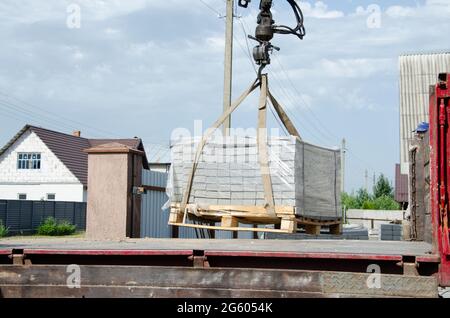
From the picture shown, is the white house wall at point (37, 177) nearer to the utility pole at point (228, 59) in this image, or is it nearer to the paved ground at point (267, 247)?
the utility pole at point (228, 59)

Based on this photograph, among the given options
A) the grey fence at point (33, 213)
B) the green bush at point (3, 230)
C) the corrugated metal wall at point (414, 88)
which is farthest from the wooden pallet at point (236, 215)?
the grey fence at point (33, 213)

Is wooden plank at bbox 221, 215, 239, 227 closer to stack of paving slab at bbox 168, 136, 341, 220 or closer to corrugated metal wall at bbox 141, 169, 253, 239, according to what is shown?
stack of paving slab at bbox 168, 136, 341, 220

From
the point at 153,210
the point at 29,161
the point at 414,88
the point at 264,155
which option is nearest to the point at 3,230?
the point at 153,210

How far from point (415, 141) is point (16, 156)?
35796 mm

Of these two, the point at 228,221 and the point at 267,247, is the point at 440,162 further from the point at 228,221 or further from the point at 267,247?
the point at 228,221

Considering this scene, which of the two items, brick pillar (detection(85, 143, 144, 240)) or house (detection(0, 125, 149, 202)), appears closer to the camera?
brick pillar (detection(85, 143, 144, 240))

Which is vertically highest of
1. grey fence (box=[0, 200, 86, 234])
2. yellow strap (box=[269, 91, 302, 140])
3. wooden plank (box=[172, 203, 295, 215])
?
yellow strap (box=[269, 91, 302, 140])

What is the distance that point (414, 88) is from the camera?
69.8 feet

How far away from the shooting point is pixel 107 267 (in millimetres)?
4289

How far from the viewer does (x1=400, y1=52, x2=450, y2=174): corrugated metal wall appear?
823 inches

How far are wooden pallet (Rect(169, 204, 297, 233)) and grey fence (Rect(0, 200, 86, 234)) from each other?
20404 millimetres

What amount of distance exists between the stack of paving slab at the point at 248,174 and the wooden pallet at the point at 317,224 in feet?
0.28

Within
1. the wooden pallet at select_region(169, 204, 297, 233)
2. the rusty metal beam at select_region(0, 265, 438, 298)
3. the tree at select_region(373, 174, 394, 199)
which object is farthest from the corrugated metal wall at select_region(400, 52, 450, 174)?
the tree at select_region(373, 174, 394, 199)

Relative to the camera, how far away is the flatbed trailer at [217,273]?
380 cm
